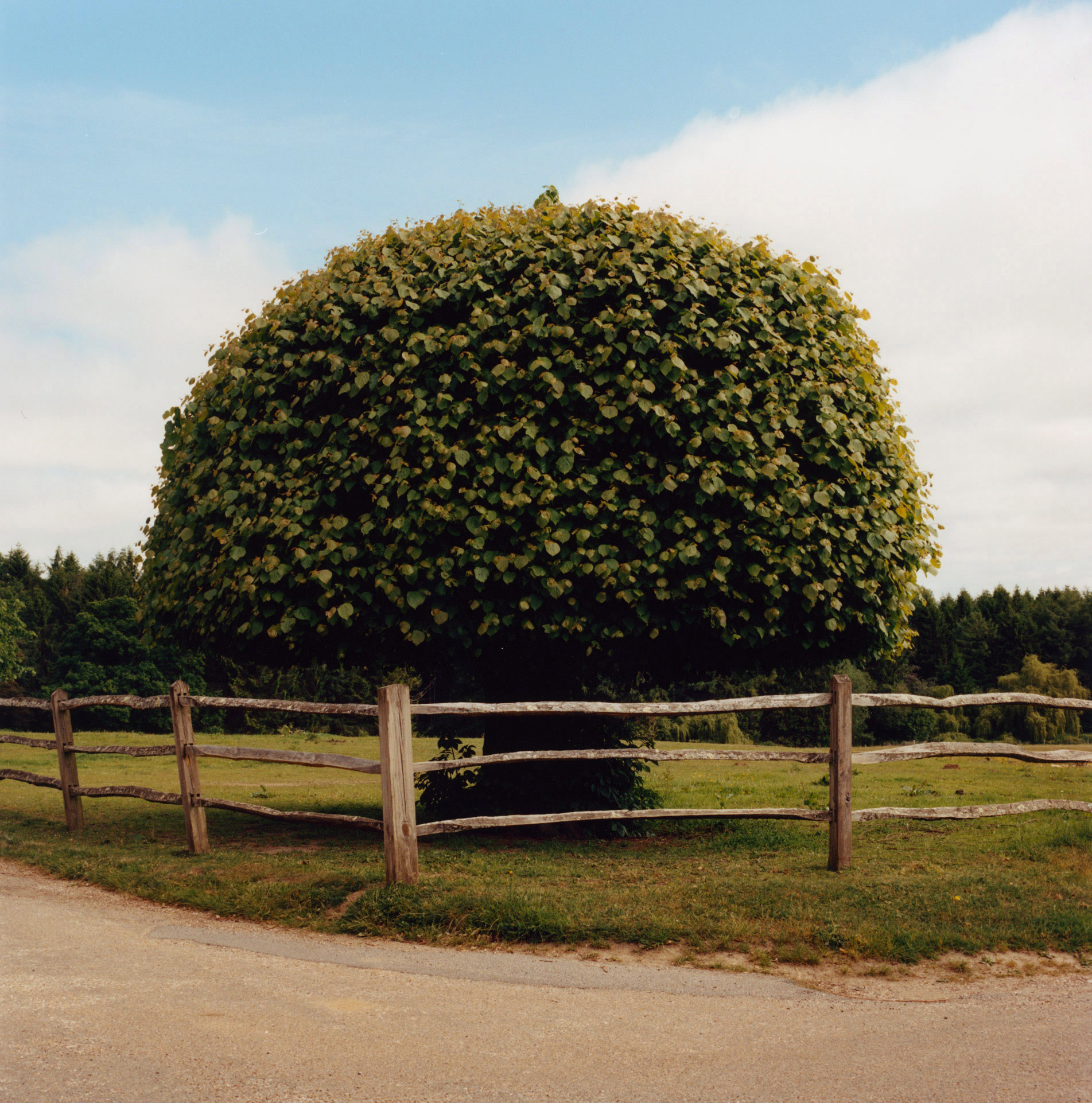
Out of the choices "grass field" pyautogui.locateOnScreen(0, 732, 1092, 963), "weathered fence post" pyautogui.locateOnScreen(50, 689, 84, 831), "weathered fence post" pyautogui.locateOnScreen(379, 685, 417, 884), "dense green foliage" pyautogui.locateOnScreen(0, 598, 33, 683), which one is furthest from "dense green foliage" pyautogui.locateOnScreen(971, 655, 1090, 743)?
"dense green foliage" pyautogui.locateOnScreen(0, 598, 33, 683)

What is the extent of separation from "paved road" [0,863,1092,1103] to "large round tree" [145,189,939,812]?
161 inches

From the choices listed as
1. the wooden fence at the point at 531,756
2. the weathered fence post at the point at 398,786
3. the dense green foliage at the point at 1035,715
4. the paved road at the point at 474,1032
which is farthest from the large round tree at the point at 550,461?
the dense green foliage at the point at 1035,715

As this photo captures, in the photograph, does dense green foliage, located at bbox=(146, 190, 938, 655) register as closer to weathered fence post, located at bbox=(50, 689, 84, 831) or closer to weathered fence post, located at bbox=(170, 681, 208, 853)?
weathered fence post, located at bbox=(170, 681, 208, 853)

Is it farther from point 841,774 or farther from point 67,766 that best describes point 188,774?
point 841,774

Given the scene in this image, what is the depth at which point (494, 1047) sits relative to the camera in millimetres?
4863

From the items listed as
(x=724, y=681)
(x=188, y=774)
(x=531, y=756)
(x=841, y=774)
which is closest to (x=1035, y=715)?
Answer: (x=724, y=681)

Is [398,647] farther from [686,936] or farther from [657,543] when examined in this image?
[686,936]

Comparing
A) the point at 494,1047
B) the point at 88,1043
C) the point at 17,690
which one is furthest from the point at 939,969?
the point at 17,690

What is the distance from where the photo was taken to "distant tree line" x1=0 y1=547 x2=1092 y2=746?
46.4 m

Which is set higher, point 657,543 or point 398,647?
point 657,543

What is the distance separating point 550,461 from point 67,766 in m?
7.41

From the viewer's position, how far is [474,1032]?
16.7ft

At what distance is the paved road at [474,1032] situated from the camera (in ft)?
14.4

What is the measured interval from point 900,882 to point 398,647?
588 cm
